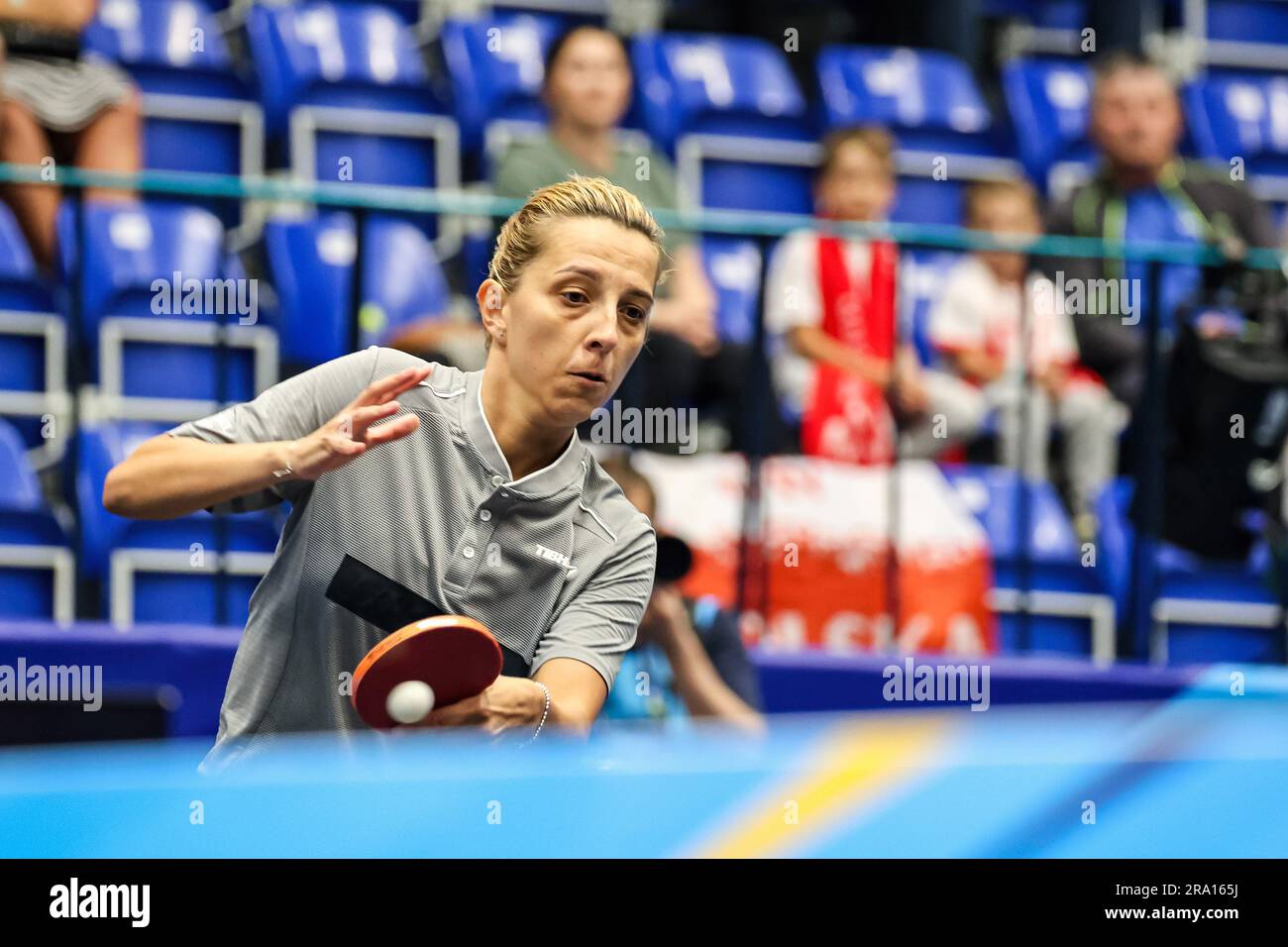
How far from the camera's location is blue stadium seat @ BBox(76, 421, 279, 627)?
5410mm

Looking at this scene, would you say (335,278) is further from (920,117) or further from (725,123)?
(920,117)

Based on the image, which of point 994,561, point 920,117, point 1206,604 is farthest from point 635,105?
point 1206,604

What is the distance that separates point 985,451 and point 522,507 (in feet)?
13.2

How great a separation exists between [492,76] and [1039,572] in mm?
2830

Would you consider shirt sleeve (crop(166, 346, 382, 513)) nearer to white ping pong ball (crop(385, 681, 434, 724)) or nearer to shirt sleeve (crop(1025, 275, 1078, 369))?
white ping pong ball (crop(385, 681, 434, 724))

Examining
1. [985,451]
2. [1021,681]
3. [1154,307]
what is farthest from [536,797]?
[985,451]

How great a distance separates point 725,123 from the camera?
7.93 m

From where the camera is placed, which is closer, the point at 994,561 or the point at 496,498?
the point at 496,498

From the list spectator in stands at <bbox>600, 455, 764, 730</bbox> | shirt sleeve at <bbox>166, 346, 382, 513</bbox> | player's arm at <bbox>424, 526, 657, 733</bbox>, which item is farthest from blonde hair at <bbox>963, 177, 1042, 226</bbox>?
shirt sleeve at <bbox>166, 346, 382, 513</bbox>

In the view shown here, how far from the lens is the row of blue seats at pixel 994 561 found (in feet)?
17.5

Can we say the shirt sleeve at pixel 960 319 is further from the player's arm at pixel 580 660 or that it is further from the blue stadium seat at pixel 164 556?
the player's arm at pixel 580 660

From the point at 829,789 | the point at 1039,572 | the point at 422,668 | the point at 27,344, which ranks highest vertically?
the point at 27,344

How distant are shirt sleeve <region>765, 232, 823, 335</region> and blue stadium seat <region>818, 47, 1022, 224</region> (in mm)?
1856

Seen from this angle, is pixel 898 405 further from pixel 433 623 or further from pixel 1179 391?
pixel 433 623
